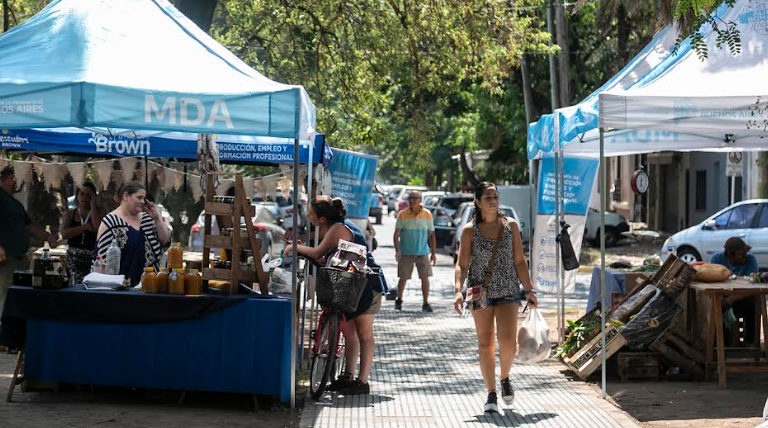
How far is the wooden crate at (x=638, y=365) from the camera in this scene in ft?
33.4

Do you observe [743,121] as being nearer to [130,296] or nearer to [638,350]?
[638,350]

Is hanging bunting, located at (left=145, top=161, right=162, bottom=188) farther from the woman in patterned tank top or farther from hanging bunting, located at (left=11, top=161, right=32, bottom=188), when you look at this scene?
the woman in patterned tank top

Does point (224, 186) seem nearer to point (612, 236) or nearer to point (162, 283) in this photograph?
point (162, 283)

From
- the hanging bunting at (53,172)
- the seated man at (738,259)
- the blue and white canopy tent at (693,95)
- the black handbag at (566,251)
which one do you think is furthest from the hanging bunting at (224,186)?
the seated man at (738,259)

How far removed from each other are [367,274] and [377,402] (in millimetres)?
1064

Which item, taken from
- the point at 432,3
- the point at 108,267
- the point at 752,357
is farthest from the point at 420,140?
the point at 108,267

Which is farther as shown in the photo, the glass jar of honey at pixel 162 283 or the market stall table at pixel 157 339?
the glass jar of honey at pixel 162 283

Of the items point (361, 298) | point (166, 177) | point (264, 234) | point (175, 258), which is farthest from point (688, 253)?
point (175, 258)

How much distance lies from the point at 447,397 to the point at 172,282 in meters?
2.59

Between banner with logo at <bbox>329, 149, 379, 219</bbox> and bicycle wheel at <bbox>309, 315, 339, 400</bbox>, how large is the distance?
491 centimetres

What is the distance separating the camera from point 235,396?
934cm

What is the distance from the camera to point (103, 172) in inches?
653

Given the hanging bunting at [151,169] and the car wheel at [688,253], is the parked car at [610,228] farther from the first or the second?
the hanging bunting at [151,169]

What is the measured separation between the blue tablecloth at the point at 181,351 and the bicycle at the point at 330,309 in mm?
462
